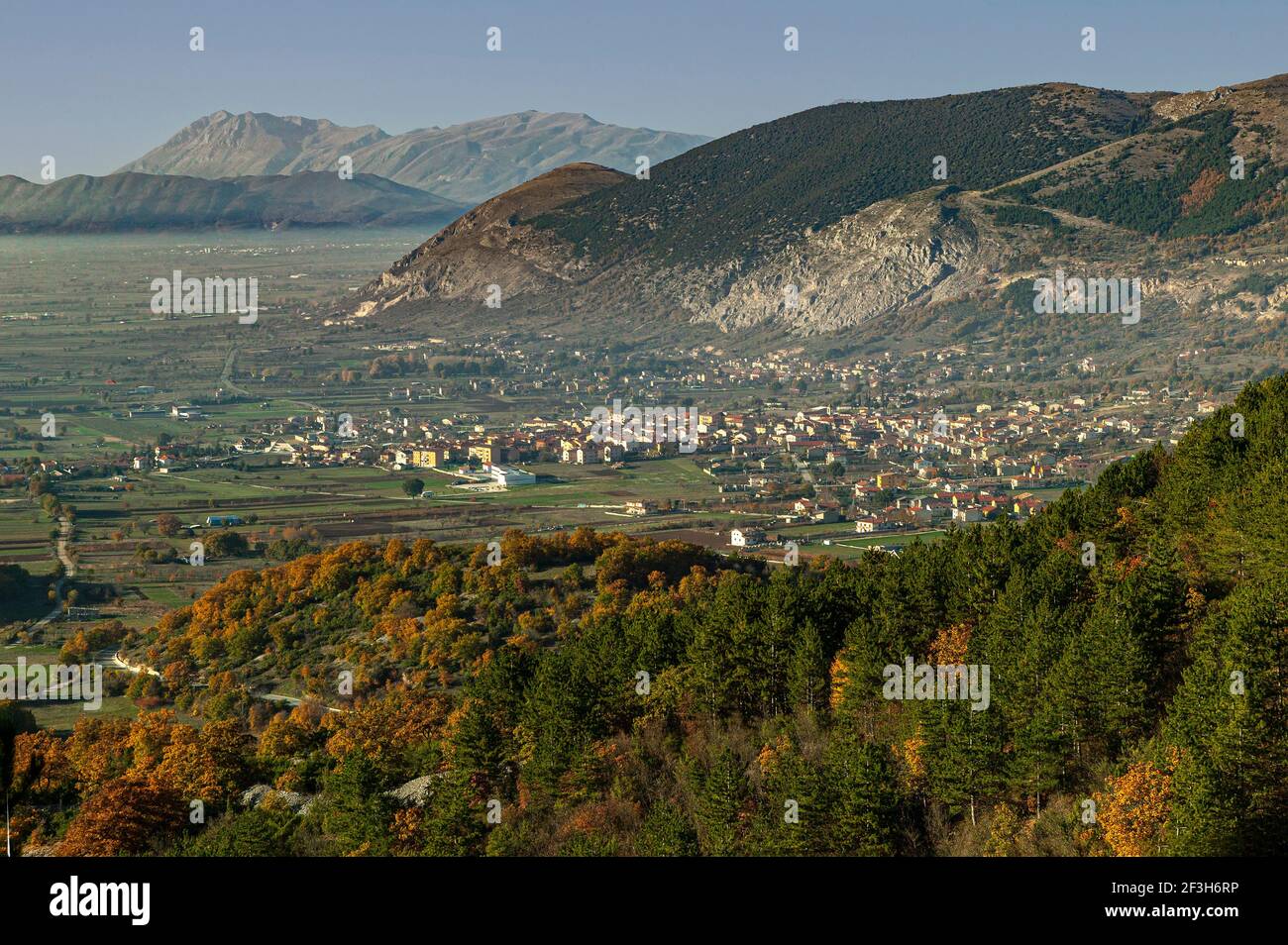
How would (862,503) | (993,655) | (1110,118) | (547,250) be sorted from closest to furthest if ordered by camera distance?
1. (993,655)
2. (862,503)
3. (1110,118)
4. (547,250)

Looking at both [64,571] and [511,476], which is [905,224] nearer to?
[511,476]

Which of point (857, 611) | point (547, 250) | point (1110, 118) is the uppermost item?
point (1110, 118)
